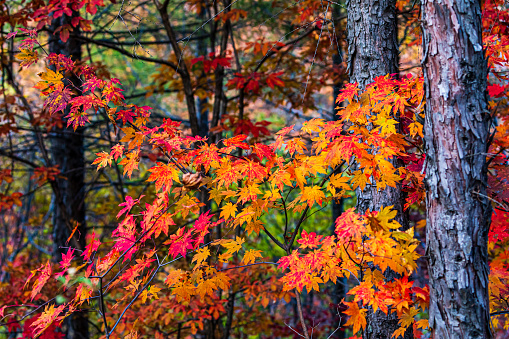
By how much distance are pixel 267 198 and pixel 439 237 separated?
36.1 inches

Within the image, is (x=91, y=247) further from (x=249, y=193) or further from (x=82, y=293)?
(x=249, y=193)

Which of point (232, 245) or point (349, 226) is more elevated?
point (349, 226)

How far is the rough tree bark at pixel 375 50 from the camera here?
8.14 ft

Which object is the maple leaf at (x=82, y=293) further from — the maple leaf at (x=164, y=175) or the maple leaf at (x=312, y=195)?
the maple leaf at (x=312, y=195)

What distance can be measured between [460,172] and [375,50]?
1.20 m

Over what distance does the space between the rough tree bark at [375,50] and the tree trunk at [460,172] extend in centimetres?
77

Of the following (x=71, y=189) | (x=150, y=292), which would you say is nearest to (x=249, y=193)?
(x=150, y=292)

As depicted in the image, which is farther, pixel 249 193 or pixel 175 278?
pixel 175 278


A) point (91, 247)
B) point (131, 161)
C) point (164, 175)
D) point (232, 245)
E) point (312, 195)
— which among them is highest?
point (131, 161)

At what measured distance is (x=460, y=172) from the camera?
1654 mm

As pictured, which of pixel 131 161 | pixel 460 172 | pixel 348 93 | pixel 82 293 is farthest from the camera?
pixel 348 93

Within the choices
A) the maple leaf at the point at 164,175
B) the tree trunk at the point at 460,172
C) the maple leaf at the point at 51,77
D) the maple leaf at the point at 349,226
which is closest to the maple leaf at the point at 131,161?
the maple leaf at the point at 164,175

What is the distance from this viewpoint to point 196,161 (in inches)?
83.0

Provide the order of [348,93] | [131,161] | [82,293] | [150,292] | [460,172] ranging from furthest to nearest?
1. [150,292]
2. [348,93]
3. [131,161]
4. [82,293]
5. [460,172]
